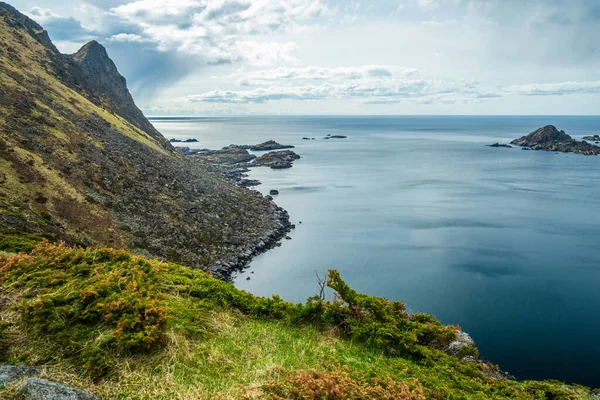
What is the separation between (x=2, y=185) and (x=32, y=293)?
2776 centimetres

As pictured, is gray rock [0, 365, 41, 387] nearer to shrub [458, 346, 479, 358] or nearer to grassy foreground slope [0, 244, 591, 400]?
grassy foreground slope [0, 244, 591, 400]

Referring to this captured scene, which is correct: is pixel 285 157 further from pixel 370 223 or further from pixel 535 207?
pixel 535 207

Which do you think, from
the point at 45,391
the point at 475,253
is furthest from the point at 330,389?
the point at 475,253

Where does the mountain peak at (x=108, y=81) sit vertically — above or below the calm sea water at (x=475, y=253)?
above

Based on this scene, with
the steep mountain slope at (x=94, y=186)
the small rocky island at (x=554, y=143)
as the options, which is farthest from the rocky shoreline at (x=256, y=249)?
the small rocky island at (x=554, y=143)

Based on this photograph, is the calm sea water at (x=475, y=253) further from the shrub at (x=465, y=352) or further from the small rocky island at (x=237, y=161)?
the shrub at (x=465, y=352)

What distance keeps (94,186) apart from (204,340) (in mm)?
36819

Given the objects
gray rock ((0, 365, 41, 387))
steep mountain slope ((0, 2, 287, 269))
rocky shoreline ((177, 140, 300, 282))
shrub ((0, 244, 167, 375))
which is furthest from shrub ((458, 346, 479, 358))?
rocky shoreline ((177, 140, 300, 282))

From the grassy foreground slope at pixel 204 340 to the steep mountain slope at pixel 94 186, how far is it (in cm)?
1310

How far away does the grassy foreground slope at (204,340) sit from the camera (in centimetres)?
761

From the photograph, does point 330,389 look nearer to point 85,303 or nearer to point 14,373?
point 14,373

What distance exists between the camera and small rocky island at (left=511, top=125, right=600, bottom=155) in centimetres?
12475

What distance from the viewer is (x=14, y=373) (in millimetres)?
6762

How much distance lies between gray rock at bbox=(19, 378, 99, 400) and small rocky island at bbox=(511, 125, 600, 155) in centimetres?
15353
